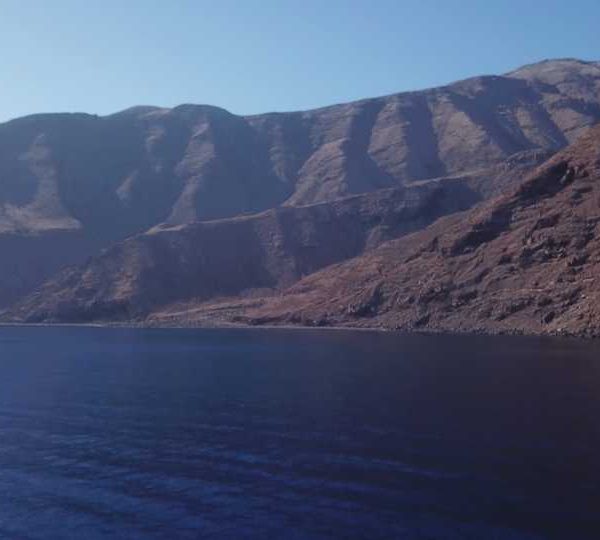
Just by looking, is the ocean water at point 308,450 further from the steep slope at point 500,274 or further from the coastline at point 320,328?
the steep slope at point 500,274

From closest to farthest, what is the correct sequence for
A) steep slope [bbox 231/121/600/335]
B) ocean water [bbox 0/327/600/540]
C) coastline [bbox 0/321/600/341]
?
1. ocean water [bbox 0/327/600/540]
2. coastline [bbox 0/321/600/341]
3. steep slope [bbox 231/121/600/335]

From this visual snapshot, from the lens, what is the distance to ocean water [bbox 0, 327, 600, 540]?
36.9m

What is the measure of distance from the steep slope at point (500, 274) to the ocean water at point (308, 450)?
119 ft

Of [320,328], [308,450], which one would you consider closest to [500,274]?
[320,328]

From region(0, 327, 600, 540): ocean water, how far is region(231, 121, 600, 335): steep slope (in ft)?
119

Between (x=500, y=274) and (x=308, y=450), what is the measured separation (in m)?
101

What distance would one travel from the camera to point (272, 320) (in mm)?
173500

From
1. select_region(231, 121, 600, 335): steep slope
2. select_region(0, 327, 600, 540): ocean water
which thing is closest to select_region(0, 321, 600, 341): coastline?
select_region(231, 121, 600, 335): steep slope

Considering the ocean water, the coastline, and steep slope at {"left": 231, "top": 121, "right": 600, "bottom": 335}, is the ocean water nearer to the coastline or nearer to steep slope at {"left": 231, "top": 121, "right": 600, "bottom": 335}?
the coastline

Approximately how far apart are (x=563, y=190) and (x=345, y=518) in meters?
130

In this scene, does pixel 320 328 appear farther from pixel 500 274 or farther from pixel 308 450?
pixel 308 450

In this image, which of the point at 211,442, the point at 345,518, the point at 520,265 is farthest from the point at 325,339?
the point at 345,518

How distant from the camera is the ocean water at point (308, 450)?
1453 inches

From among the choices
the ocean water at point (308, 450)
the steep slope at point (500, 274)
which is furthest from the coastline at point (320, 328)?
the ocean water at point (308, 450)
